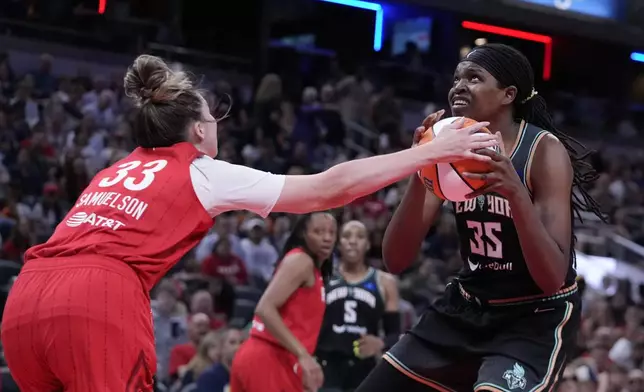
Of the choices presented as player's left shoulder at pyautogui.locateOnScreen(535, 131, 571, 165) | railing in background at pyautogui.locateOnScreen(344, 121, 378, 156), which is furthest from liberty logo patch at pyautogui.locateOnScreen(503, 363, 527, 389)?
railing in background at pyautogui.locateOnScreen(344, 121, 378, 156)

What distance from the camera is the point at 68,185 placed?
10328 millimetres

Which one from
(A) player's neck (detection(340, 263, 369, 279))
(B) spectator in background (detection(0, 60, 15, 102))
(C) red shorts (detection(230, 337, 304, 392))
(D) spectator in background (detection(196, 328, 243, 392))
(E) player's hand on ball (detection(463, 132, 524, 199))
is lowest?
(D) spectator in background (detection(196, 328, 243, 392))

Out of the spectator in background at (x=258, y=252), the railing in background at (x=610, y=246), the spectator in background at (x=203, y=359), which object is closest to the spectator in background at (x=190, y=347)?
the spectator in background at (x=203, y=359)

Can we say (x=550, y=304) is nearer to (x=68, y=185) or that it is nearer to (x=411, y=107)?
(x=68, y=185)

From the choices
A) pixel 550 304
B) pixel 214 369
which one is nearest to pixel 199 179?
pixel 550 304

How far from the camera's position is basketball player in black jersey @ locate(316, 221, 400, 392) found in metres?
6.75

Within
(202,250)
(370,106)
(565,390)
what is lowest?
(565,390)

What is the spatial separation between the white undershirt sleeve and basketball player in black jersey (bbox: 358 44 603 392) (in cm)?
67

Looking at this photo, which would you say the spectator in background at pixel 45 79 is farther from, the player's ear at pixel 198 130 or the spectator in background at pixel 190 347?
the player's ear at pixel 198 130

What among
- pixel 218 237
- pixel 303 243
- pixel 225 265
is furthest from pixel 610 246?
pixel 303 243

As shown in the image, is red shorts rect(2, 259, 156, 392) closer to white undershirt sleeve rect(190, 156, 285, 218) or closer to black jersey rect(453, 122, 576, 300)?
white undershirt sleeve rect(190, 156, 285, 218)

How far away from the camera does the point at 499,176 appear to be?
3465 millimetres

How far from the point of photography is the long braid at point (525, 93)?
3920 millimetres

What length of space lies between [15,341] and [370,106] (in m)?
12.6
